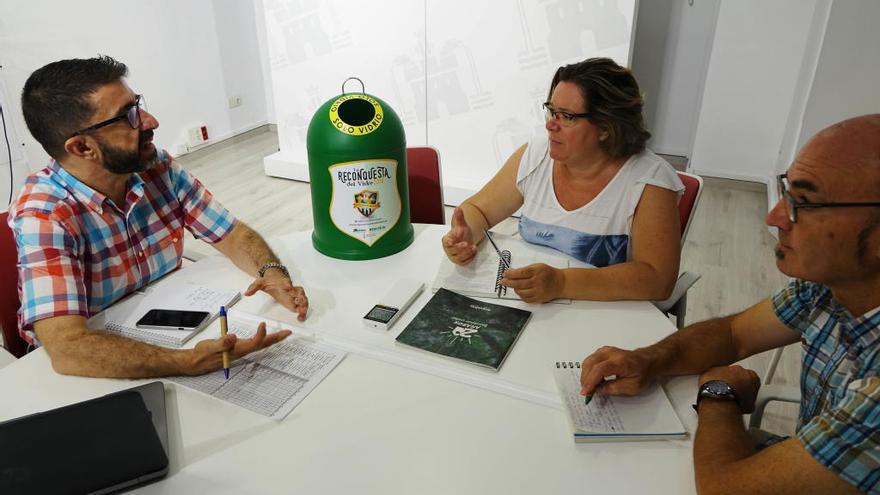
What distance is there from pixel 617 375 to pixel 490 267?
0.60 meters

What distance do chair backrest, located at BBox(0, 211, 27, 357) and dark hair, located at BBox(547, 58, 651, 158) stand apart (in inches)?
62.4

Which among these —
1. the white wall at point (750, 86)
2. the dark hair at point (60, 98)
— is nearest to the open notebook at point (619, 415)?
the dark hair at point (60, 98)

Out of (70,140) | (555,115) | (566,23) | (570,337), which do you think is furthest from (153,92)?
(570,337)

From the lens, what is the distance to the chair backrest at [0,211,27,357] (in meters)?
1.47

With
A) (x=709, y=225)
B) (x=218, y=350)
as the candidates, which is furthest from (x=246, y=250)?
(x=709, y=225)

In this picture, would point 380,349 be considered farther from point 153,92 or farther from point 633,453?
point 153,92

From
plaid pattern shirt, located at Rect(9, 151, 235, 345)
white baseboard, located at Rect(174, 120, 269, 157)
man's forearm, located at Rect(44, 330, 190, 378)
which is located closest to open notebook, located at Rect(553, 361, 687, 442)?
man's forearm, located at Rect(44, 330, 190, 378)

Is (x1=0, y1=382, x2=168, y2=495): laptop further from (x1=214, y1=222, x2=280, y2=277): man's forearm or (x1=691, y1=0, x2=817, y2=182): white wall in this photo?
(x1=691, y1=0, x2=817, y2=182): white wall

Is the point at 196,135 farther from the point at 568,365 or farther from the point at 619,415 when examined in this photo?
the point at 619,415

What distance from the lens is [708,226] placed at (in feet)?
12.3

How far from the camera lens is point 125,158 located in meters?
1.56

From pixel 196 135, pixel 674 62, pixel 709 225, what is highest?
pixel 674 62

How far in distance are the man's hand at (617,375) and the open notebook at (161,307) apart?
0.91 meters

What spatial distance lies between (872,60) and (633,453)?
10.5 feet
